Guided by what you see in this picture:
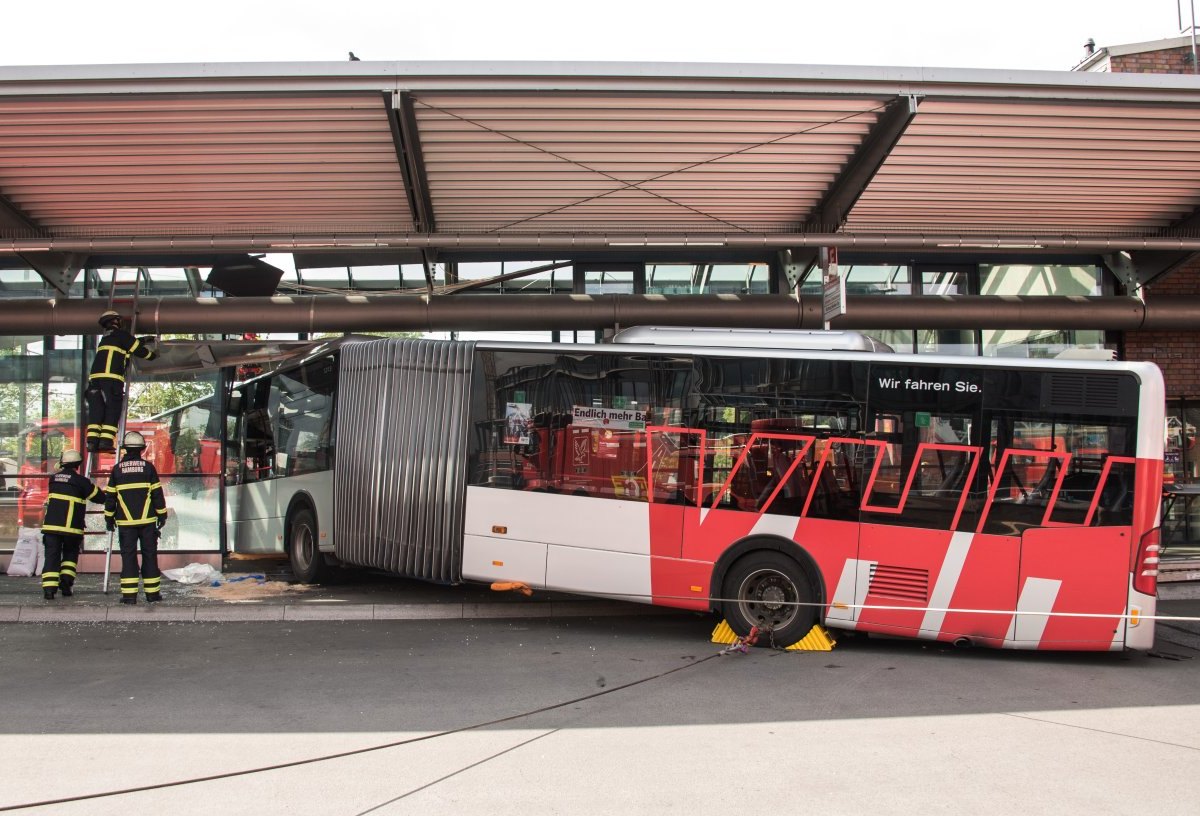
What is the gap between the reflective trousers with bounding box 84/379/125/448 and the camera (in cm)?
1083

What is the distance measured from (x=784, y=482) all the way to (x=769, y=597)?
1.10 meters

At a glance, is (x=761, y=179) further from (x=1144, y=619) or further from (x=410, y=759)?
(x=410, y=759)

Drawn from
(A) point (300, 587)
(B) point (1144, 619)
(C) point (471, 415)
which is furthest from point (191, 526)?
(B) point (1144, 619)

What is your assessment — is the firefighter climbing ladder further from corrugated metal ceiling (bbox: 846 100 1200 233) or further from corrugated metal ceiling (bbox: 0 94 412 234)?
corrugated metal ceiling (bbox: 846 100 1200 233)

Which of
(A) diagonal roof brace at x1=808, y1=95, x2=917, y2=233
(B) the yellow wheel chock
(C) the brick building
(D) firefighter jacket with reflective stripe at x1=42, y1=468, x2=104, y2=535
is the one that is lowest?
(B) the yellow wheel chock

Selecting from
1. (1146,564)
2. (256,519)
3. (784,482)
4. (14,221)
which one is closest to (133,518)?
(256,519)

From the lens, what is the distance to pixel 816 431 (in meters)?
8.63


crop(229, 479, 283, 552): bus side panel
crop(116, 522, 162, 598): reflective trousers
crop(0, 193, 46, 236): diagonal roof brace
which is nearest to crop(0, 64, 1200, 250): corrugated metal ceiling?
crop(0, 193, 46, 236): diagonal roof brace

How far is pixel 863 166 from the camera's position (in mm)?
11477

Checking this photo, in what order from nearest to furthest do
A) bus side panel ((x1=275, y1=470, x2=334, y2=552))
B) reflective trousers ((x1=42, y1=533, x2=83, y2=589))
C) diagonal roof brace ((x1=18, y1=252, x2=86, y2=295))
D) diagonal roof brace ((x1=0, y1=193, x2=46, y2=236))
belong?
reflective trousers ((x1=42, y1=533, x2=83, y2=589)) → bus side panel ((x1=275, y1=470, x2=334, y2=552)) → diagonal roof brace ((x1=0, y1=193, x2=46, y2=236)) → diagonal roof brace ((x1=18, y1=252, x2=86, y2=295))

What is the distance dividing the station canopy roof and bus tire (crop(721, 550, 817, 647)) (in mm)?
4799

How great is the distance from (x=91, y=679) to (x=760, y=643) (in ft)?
18.7

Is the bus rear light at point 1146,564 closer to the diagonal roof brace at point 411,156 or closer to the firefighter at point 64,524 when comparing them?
the diagonal roof brace at point 411,156

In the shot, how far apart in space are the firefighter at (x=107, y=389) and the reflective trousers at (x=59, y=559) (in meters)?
1.06
